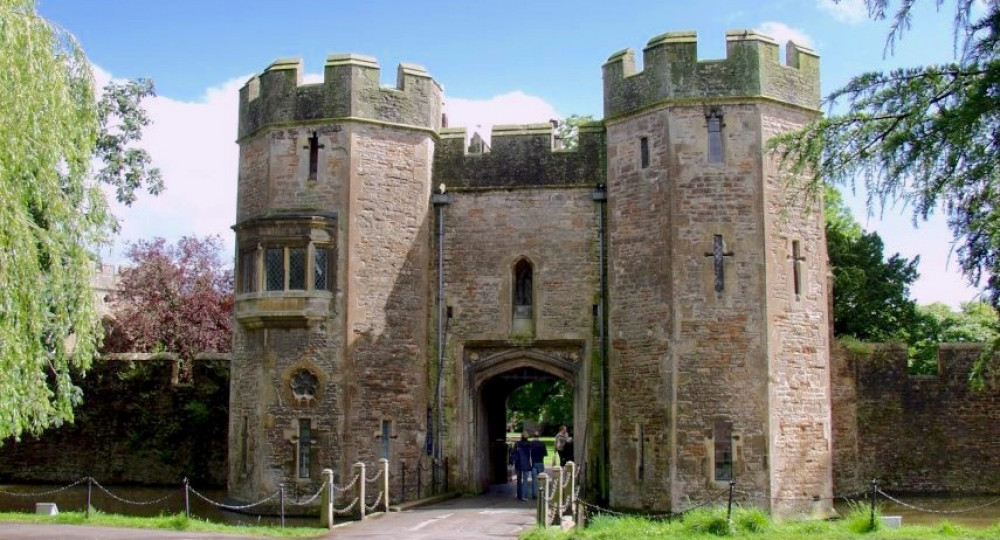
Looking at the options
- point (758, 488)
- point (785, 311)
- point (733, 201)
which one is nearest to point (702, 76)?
point (733, 201)

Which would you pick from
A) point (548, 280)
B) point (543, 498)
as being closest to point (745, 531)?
point (543, 498)

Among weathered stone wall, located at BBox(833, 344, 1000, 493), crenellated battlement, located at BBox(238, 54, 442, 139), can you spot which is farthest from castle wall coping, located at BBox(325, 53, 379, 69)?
weathered stone wall, located at BBox(833, 344, 1000, 493)

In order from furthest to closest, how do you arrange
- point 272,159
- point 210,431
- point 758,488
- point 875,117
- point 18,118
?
point 210,431, point 272,159, point 758,488, point 18,118, point 875,117

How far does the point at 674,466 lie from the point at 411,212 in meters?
6.30

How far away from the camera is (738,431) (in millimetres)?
17281

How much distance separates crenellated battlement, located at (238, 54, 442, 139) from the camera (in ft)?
62.7

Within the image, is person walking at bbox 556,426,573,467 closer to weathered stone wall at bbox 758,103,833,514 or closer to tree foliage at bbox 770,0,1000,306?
weathered stone wall at bbox 758,103,833,514

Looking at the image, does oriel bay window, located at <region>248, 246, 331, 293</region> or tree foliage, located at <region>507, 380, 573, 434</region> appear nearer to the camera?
oriel bay window, located at <region>248, 246, 331, 293</region>

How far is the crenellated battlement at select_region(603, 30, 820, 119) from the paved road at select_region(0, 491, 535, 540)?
714 cm

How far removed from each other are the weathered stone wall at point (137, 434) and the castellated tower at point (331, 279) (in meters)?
4.52

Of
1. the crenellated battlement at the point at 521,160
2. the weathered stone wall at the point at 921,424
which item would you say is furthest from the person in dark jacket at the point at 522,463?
the weathered stone wall at the point at 921,424

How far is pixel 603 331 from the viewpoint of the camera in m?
19.1

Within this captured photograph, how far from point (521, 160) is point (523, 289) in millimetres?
2322

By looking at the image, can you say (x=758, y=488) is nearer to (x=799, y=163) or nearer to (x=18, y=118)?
(x=799, y=163)
